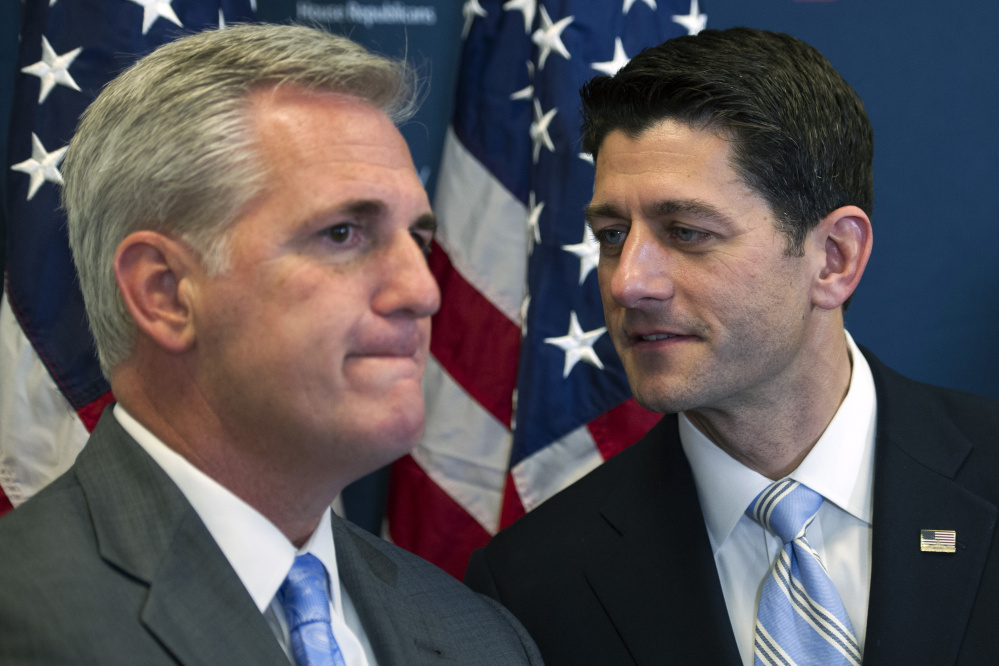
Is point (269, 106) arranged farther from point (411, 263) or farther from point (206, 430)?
point (206, 430)

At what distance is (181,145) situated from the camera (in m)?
1.29

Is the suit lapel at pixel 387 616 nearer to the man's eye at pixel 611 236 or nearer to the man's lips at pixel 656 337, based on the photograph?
the man's lips at pixel 656 337

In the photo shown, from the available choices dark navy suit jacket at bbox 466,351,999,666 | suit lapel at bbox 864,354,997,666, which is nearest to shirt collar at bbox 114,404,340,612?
dark navy suit jacket at bbox 466,351,999,666

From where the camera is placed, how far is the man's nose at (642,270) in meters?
1.91

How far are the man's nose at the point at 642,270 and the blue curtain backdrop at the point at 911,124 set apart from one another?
132 cm

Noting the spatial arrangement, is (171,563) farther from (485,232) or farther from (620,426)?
(485,232)

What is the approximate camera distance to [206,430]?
132 centimetres

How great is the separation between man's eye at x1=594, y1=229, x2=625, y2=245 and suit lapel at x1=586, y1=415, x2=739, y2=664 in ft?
1.46

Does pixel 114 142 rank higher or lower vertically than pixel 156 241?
higher

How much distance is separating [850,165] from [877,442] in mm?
613

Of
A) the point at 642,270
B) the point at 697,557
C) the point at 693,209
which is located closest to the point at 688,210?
the point at 693,209

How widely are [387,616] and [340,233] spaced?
625mm

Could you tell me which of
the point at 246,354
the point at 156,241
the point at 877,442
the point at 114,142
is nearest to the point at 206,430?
the point at 246,354

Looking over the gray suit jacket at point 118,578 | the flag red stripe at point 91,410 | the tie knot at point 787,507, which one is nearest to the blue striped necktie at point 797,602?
the tie knot at point 787,507
